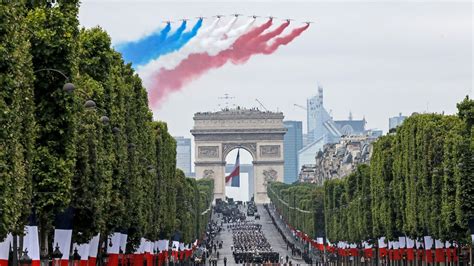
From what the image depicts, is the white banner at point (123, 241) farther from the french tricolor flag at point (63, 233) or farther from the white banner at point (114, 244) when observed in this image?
the french tricolor flag at point (63, 233)

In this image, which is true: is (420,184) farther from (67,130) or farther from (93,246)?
(67,130)

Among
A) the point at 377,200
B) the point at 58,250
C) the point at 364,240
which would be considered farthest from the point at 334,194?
the point at 58,250

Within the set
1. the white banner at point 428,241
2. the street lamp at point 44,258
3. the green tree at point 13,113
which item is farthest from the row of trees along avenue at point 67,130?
the white banner at point 428,241

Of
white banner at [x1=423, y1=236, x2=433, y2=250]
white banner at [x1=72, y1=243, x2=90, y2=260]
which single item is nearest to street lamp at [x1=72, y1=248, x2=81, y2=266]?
white banner at [x1=72, y1=243, x2=90, y2=260]

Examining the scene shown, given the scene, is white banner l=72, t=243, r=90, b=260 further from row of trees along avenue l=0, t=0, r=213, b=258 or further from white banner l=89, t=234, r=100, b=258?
white banner l=89, t=234, r=100, b=258

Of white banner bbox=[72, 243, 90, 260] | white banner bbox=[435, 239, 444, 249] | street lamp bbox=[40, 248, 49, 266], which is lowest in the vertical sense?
street lamp bbox=[40, 248, 49, 266]

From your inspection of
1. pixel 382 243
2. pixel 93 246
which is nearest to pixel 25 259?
pixel 93 246
